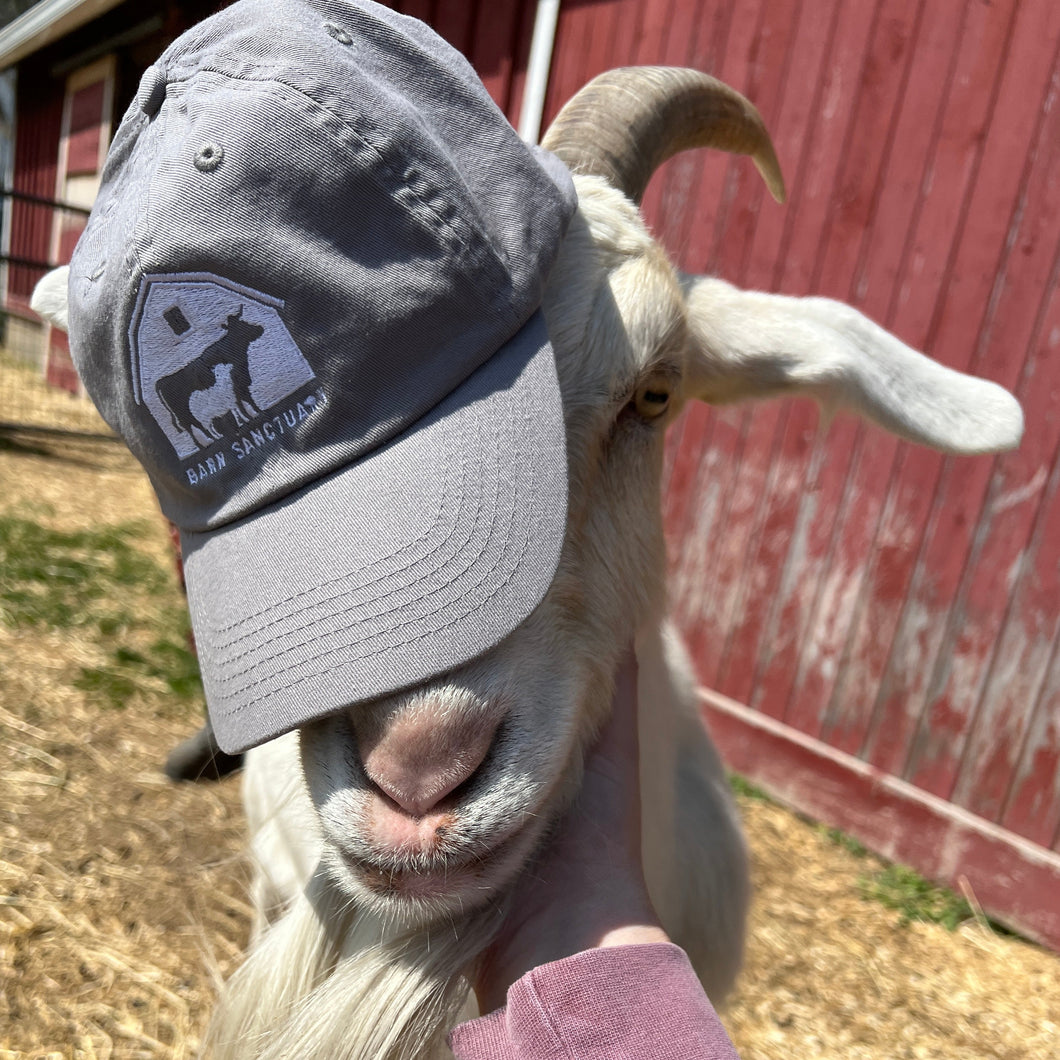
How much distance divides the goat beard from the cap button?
1012 millimetres

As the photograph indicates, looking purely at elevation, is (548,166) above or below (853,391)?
above

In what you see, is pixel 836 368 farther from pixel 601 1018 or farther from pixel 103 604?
pixel 103 604

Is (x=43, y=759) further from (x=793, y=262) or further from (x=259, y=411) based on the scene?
(x=793, y=262)

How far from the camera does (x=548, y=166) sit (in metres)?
1.18

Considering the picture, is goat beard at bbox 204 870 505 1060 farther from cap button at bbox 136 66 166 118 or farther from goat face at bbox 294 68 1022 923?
cap button at bbox 136 66 166 118

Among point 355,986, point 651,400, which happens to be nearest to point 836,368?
point 651,400

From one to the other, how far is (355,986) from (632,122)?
4.83 feet

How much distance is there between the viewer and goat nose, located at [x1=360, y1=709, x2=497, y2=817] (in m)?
0.90

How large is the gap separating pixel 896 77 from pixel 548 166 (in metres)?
3.05

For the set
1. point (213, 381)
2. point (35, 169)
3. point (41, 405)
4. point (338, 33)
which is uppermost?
point (338, 33)

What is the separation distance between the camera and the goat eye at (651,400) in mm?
1364

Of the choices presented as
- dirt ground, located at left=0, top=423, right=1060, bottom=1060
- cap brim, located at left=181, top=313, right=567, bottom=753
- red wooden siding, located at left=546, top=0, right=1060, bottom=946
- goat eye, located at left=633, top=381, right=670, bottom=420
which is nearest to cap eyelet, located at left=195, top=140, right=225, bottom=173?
cap brim, located at left=181, top=313, right=567, bottom=753

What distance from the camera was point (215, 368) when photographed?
3.07 ft

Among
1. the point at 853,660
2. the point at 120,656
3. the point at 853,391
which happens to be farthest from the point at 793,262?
the point at 120,656
